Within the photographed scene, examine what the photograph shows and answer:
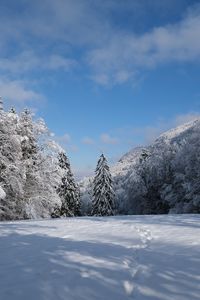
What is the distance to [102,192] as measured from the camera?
52406mm

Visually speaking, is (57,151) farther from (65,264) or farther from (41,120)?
(65,264)

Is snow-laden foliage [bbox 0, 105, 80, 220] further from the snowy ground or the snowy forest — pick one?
the snowy ground

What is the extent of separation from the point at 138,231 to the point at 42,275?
616cm

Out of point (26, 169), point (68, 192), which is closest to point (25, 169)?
point (26, 169)

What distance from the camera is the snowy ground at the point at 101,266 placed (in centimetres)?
616

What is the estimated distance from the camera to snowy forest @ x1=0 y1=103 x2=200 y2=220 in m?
28.2

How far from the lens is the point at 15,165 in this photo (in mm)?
28047

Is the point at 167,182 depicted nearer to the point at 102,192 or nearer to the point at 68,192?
the point at 102,192

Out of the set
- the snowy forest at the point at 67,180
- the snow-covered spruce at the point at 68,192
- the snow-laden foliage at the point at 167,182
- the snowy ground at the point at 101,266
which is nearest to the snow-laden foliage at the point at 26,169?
the snowy forest at the point at 67,180

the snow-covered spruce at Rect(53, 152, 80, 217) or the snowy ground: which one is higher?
the snow-covered spruce at Rect(53, 152, 80, 217)

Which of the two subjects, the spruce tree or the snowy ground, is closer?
the snowy ground

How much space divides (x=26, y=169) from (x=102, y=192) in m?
23.6

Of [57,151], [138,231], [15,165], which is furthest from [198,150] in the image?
[138,231]

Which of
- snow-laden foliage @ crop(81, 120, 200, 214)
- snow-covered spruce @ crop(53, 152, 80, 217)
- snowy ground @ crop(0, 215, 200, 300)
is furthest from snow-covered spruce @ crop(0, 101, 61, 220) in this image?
snow-laden foliage @ crop(81, 120, 200, 214)
